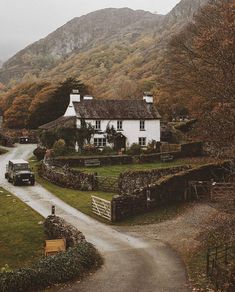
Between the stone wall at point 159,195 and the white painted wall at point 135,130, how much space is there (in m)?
26.1

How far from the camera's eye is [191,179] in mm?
34469

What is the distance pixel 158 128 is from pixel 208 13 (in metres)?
20.0

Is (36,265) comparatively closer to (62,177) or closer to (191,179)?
(191,179)

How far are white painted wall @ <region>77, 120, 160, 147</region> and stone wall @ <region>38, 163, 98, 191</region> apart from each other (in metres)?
17.3

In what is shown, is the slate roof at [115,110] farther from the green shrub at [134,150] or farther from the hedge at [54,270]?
the hedge at [54,270]

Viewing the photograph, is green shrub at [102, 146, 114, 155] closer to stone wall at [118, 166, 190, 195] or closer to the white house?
the white house

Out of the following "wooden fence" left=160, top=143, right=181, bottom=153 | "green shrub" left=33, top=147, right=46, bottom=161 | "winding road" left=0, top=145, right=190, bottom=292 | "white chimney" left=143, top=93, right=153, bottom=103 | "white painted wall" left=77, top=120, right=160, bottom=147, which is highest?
"white chimney" left=143, top=93, right=153, bottom=103

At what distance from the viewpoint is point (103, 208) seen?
30.9 m

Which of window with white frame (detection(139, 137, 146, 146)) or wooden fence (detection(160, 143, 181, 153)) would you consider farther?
window with white frame (detection(139, 137, 146, 146))

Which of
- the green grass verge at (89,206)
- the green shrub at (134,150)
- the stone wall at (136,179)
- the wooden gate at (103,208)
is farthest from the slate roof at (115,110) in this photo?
the wooden gate at (103,208)

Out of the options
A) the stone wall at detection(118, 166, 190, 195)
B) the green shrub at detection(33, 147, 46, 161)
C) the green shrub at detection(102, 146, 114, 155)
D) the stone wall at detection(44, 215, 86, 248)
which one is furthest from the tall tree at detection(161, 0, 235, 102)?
the green shrub at detection(33, 147, 46, 161)

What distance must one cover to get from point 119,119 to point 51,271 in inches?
1748

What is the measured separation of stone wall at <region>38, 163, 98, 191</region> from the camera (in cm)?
3909

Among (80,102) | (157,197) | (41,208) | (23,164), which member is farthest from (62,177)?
(80,102)
